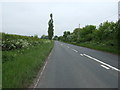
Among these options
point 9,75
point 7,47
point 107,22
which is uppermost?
point 107,22

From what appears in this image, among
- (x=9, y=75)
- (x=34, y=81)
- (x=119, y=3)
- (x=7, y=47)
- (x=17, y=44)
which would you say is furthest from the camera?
(x=119, y=3)

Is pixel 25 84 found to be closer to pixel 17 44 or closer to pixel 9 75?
pixel 9 75

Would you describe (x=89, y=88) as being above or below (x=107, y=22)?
below

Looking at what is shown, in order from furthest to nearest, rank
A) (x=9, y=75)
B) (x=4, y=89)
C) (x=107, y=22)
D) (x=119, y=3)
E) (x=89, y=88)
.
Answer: (x=107, y=22), (x=119, y=3), (x=9, y=75), (x=89, y=88), (x=4, y=89)

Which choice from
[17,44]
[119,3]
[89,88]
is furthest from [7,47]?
[119,3]

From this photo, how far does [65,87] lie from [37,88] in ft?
3.26

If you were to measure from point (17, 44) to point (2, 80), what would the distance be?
8519mm

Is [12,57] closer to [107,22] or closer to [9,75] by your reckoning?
[9,75]

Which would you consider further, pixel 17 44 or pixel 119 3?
pixel 119 3

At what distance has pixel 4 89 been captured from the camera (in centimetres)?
432

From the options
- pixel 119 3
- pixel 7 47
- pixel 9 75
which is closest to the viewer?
pixel 9 75

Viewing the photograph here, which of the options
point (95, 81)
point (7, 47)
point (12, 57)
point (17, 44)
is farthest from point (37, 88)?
point (17, 44)

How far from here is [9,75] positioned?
5391 mm

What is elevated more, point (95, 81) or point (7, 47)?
point (7, 47)
